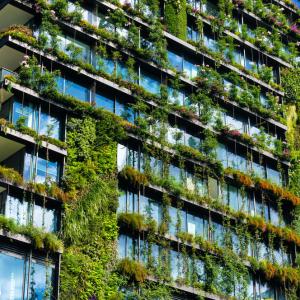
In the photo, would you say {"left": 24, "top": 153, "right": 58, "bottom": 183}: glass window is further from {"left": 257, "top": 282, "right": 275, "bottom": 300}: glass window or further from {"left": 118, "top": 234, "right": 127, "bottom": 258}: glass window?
{"left": 257, "top": 282, "right": 275, "bottom": 300}: glass window

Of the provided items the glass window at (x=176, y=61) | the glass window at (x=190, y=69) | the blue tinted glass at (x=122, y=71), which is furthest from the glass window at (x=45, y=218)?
the glass window at (x=190, y=69)

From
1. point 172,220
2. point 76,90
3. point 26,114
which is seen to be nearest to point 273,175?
point 172,220

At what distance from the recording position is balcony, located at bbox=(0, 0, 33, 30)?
4544cm

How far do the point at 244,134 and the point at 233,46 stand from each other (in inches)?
224

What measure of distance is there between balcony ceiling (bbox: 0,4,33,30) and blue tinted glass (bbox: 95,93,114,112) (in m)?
4.78

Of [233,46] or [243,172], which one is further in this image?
[233,46]

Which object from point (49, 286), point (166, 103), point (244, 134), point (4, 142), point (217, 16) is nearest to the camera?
point (49, 286)

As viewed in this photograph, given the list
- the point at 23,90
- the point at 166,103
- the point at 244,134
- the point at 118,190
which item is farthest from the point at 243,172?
the point at 23,90

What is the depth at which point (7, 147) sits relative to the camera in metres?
42.3

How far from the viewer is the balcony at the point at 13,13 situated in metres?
45.4

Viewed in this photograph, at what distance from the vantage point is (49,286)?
129ft

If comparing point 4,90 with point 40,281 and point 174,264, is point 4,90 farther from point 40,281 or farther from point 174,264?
point 174,264

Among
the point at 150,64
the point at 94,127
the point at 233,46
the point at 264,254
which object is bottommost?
the point at 264,254

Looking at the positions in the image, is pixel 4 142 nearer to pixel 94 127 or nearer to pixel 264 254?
pixel 94 127
